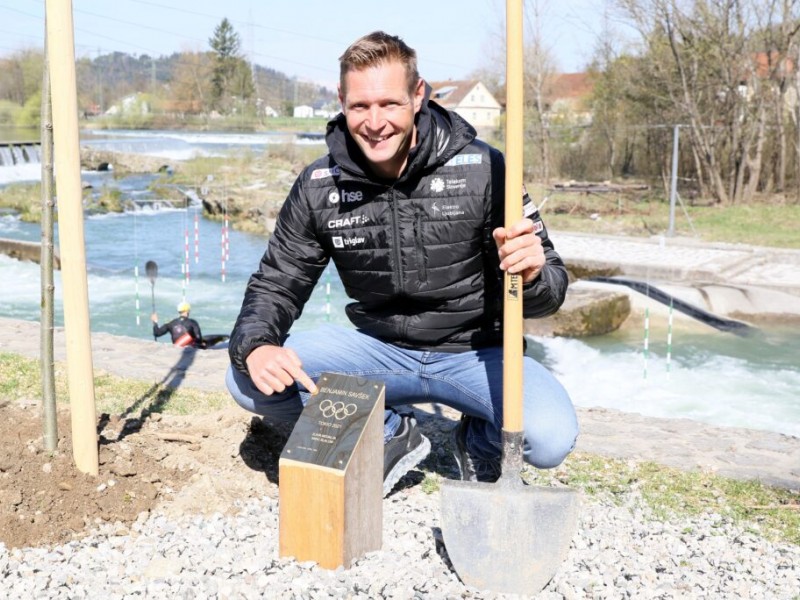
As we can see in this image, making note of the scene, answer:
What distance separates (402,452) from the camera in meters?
3.21

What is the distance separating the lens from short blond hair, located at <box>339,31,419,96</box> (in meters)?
2.80

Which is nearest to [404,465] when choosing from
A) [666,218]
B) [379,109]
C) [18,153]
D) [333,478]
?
[333,478]

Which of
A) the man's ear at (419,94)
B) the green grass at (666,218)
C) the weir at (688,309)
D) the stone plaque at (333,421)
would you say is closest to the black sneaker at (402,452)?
the stone plaque at (333,421)

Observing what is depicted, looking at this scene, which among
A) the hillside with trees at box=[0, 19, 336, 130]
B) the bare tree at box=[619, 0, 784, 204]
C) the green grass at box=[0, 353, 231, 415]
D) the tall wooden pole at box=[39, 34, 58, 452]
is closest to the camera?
the tall wooden pole at box=[39, 34, 58, 452]

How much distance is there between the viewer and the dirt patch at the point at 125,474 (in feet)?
9.66

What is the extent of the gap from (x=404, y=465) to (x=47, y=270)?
1553 mm

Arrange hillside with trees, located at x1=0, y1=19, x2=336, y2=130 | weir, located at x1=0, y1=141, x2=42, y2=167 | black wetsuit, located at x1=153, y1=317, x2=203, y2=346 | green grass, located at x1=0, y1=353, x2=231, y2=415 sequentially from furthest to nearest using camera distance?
1. hillside with trees, located at x1=0, y1=19, x2=336, y2=130
2. weir, located at x1=0, y1=141, x2=42, y2=167
3. black wetsuit, located at x1=153, y1=317, x2=203, y2=346
4. green grass, located at x1=0, y1=353, x2=231, y2=415

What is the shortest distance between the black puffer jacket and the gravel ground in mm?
626

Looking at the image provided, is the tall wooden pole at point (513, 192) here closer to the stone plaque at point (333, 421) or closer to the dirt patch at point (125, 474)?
the stone plaque at point (333, 421)

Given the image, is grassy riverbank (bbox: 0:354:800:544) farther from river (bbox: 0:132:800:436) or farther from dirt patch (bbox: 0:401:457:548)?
river (bbox: 0:132:800:436)

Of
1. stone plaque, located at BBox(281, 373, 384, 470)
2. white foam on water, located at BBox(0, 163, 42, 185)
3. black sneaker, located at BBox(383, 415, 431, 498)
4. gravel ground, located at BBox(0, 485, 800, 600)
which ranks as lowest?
gravel ground, located at BBox(0, 485, 800, 600)

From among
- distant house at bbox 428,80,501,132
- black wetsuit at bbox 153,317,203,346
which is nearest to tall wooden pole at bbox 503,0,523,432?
black wetsuit at bbox 153,317,203,346

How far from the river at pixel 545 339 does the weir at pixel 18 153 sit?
5.93 m

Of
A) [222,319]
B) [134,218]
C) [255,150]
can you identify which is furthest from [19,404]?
[255,150]
